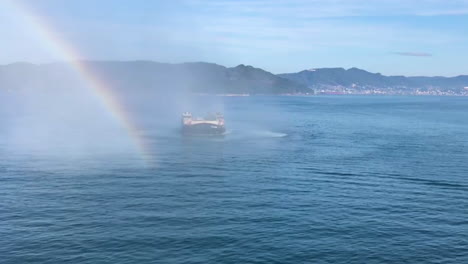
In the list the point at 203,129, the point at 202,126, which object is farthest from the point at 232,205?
the point at 202,126

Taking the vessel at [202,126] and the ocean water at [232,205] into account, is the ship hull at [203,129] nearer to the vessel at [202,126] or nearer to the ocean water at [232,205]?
the vessel at [202,126]

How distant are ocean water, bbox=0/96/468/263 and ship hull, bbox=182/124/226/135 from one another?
2364cm

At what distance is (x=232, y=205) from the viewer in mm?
39781

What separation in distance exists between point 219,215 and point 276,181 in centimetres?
1339

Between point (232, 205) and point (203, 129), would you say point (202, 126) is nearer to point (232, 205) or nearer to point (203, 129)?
→ point (203, 129)

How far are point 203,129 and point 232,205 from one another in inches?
2230

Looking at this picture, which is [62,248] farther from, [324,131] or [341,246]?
[324,131]

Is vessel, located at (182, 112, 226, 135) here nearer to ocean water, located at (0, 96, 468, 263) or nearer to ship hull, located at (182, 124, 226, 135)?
ship hull, located at (182, 124, 226, 135)

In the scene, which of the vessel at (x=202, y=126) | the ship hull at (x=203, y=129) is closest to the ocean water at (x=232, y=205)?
the ship hull at (x=203, y=129)

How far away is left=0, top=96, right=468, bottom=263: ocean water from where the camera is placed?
1186 inches

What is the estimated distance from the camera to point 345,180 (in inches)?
1949

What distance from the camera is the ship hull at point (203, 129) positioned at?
310 feet

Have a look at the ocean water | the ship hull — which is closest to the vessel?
the ship hull

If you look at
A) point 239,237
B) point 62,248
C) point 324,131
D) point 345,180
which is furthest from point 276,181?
point 324,131
